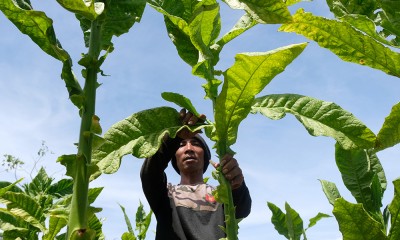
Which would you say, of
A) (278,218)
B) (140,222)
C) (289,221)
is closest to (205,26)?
(289,221)

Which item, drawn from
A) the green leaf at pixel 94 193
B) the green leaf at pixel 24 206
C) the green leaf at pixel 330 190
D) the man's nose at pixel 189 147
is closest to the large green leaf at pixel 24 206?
the green leaf at pixel 24 206

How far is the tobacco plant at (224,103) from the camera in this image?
129cm

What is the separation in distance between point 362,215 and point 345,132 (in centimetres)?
38

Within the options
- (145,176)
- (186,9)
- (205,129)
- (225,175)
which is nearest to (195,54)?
(186,9)

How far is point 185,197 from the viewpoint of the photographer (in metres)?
3.63

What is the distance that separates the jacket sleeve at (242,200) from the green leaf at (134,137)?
1438mm

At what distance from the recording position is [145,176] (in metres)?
3.06

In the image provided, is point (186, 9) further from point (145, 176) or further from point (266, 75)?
point (145, 176)

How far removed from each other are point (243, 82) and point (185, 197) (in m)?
2.39

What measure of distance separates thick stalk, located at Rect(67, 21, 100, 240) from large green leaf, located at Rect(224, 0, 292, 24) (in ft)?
1.35

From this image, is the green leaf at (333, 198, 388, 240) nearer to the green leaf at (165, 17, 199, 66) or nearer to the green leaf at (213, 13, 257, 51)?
the green leaf at (213, 13, 257, 51)

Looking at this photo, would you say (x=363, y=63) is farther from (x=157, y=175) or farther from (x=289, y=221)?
(x=157, y=175)

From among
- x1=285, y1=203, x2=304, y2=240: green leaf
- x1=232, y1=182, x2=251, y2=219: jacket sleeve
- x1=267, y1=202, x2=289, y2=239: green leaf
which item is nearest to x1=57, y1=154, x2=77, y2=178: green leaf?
x1=285, y1=203, x2=304, y2=240: green leaf

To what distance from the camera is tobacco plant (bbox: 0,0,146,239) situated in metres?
→ 1.12
